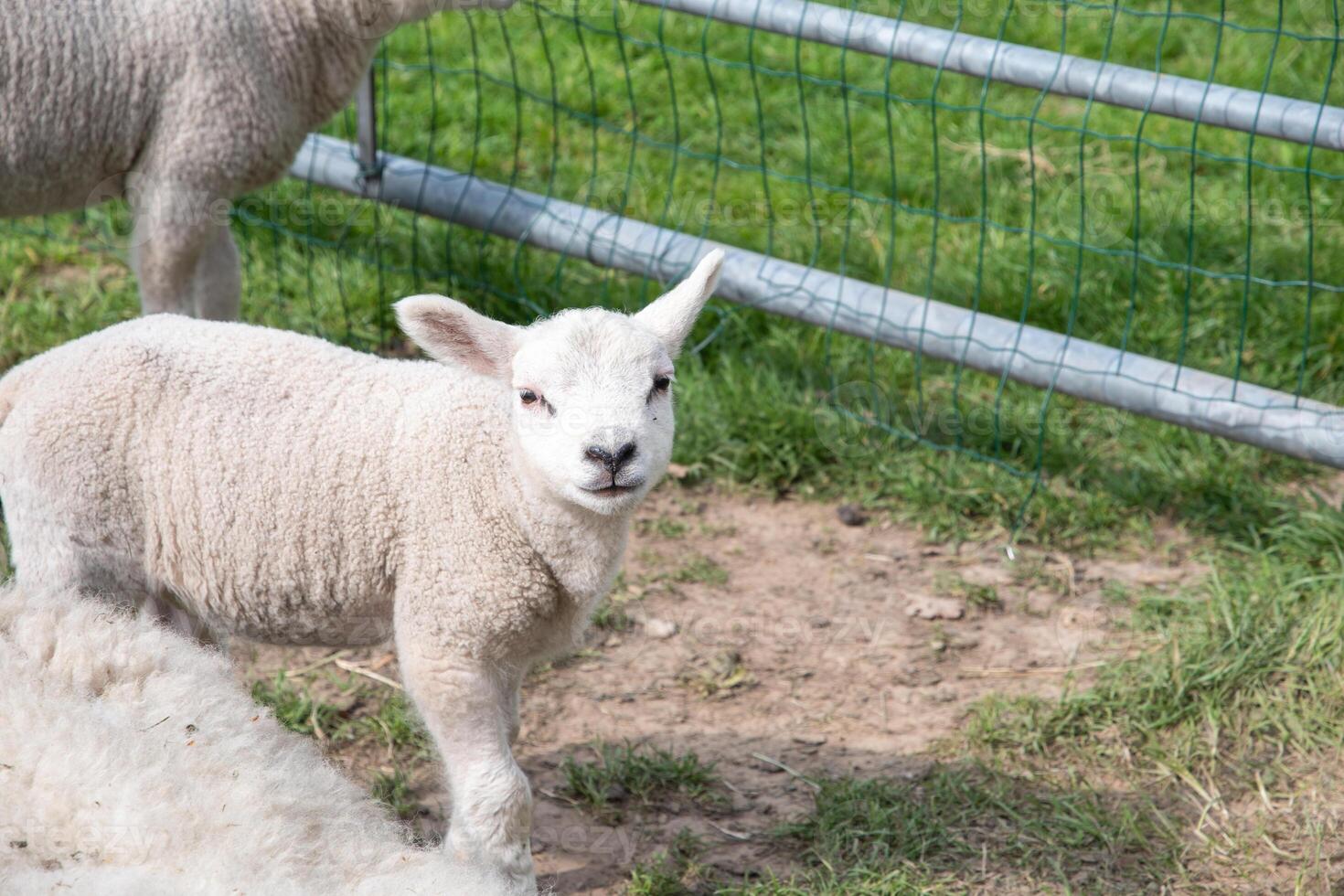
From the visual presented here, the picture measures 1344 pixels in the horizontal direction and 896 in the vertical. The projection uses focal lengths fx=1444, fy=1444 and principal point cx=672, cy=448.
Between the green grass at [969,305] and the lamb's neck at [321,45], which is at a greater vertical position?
the lamb's neck at [321,45]

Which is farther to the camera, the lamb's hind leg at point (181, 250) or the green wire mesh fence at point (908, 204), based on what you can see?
the green wire mesh fence at point (908, 204)

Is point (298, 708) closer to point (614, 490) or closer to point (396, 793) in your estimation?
point (396, 793)

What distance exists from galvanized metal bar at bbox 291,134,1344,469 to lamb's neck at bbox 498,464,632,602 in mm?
1921

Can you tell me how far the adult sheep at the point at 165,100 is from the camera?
389 centimetres

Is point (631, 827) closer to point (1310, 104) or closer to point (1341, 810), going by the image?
point (1341, 810)

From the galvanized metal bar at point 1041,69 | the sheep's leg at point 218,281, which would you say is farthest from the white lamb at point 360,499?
the galvanized metal bar at point 1041,69

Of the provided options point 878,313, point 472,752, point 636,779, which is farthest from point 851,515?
point 472,752

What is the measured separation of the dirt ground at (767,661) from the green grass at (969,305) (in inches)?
3.7

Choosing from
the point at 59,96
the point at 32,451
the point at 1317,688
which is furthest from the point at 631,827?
the point at 59,96

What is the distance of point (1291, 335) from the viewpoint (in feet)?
16.6

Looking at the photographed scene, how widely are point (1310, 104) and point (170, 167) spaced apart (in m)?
3.10

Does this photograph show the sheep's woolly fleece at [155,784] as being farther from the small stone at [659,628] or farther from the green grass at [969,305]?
the small stone at [659,628]

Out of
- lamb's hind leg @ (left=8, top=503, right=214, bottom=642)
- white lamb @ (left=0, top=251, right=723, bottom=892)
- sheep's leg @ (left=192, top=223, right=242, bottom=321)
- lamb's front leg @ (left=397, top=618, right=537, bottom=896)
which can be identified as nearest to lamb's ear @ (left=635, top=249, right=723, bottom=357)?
white lamb @ (left=0, top=251, right=723, bottom=892)

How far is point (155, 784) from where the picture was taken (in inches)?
87.4
